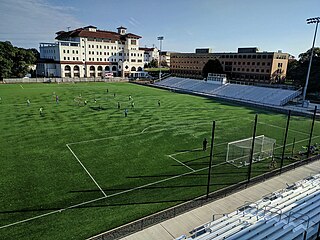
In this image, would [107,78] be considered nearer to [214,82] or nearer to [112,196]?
[214,82]

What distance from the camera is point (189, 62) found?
347ft

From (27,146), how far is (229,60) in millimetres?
80661

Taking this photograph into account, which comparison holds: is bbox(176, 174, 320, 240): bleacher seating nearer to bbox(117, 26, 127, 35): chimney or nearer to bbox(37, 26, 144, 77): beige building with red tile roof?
bbox(37, 26, 144, 77): beige building with red tile roof

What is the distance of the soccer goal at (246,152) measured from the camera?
2066 centimetres

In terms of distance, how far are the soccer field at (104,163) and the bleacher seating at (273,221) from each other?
13.0ft

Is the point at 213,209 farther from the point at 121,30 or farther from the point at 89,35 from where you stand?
the point at 121,30

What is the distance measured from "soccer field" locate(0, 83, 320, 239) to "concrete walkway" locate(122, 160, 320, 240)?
5.15ft

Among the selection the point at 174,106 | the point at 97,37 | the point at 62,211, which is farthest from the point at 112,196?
the point at 97,37

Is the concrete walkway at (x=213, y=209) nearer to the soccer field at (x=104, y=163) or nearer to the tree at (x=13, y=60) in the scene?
the soccer field at (x=104, y=163)

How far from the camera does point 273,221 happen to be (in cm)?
1095

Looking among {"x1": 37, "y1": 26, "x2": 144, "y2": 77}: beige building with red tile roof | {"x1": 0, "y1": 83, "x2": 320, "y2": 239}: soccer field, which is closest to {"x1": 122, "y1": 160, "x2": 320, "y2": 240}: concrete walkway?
{"x1": 0, "y1": 83, "x2": 320, "y2": 239}: soccer field

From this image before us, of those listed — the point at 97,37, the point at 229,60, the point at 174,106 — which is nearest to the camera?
the point at 174,106

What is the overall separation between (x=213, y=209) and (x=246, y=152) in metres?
9.48

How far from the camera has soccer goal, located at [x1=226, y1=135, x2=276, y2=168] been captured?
2066 centimetres
